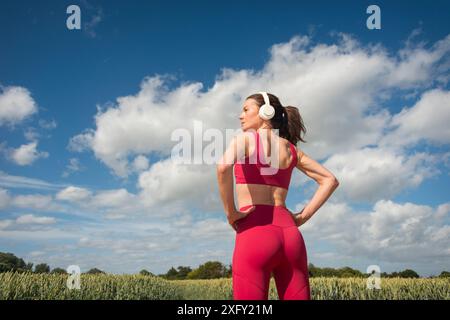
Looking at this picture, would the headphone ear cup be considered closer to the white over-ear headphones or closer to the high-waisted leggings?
the white over-ear headphones

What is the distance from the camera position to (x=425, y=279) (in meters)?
13.3

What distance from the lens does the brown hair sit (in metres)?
3.96

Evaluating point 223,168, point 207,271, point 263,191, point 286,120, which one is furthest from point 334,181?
point 207,271

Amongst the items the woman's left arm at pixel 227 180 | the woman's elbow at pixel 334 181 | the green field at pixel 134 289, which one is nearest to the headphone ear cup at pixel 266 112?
the woman's left arm at pixel 227 180

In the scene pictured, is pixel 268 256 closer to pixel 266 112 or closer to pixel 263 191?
pixel 263 191

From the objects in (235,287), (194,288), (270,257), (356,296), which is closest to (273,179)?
(270,257)

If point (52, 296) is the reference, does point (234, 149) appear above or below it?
above

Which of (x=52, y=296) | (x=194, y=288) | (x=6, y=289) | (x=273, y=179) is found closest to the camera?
(x=273, y=179)

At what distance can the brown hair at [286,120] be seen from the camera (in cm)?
396

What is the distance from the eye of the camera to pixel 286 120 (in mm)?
4055

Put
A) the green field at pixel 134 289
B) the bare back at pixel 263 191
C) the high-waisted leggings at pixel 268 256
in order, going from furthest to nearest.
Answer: the green field at pixel 134 289, the bare back at pixel 263 191, the high-waisted leggings at pixel 268 256

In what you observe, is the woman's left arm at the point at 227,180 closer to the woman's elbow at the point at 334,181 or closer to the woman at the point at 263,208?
the woman at the point at 263,208
